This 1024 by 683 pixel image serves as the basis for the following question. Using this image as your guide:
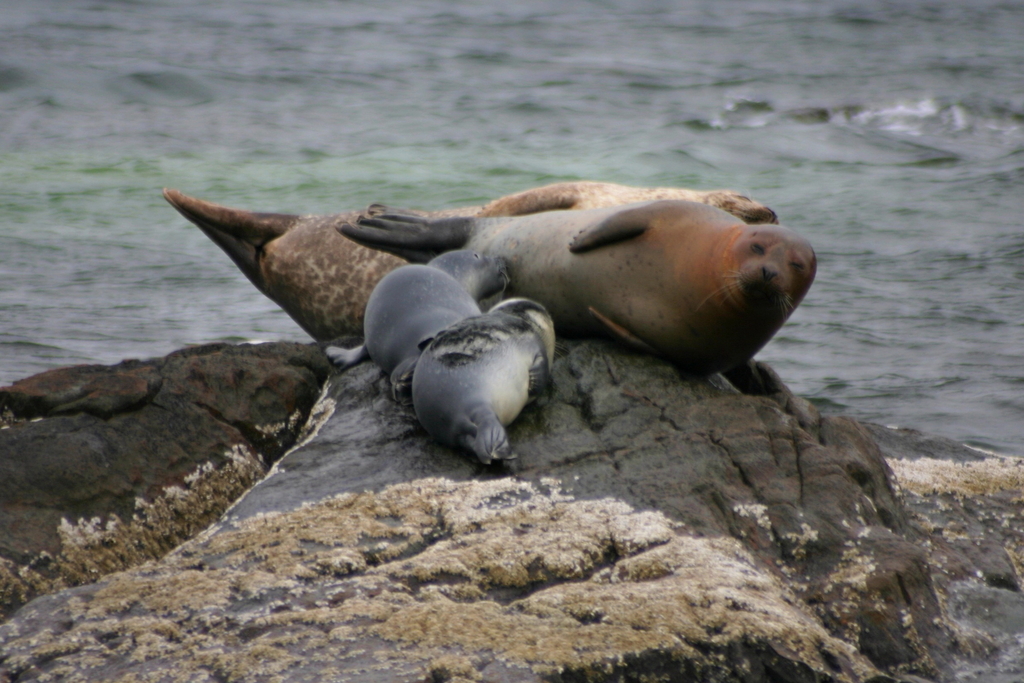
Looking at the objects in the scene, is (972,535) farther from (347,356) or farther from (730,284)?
(347,356)

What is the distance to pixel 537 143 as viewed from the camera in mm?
14602

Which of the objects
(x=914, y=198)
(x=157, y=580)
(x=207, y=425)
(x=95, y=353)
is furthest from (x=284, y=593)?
(x=914, y=198)

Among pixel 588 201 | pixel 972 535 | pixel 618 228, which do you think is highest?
pixel 618 228

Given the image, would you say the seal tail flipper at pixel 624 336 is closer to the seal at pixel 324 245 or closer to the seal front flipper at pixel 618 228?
the seal front flipper at pixel 618 228

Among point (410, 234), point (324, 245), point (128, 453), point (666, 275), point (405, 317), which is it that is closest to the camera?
point (128, 453)

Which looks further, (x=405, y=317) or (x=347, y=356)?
(x=347, y=356)

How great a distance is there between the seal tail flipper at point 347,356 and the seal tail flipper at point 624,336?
0.93 metres

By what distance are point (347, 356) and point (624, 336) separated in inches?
43.5

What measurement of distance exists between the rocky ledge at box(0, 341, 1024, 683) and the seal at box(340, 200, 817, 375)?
0.18m

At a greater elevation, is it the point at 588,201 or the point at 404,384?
the point at 588,201

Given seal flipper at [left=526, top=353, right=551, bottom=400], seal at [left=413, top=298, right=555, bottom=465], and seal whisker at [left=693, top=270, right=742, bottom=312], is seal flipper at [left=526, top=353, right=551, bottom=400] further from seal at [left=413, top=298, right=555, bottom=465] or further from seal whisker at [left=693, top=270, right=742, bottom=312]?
seal whisker at [left=693, top=270, right=742, bottom=312]

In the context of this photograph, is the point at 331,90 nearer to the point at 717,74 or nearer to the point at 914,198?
the point at 717,74

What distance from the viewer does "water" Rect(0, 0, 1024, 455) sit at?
7.87 metres

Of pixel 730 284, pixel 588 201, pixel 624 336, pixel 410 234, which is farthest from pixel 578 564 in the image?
pixel 588 201
